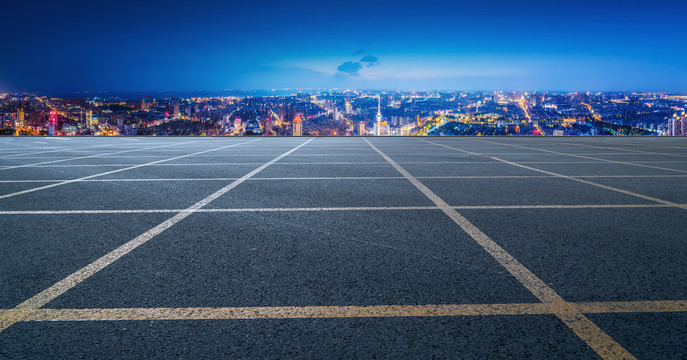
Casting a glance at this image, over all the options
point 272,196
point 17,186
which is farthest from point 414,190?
point 17,186

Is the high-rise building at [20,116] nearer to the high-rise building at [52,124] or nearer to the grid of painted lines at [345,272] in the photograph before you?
the high-rise building at [52,124]

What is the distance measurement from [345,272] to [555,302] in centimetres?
151

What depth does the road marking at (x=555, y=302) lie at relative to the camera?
7.04 ft

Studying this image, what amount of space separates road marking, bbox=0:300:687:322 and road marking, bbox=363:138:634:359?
0.08 meters

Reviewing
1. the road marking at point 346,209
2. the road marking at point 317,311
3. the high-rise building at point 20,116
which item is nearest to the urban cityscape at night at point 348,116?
the high-rise building at point 20,116

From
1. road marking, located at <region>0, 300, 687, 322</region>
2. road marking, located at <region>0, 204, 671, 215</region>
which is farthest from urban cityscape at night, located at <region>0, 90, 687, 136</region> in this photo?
road marking, located at <region>0, 300, 687, 322</region>

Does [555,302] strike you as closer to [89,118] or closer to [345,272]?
[345,272]

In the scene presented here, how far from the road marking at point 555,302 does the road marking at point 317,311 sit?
0.27ft

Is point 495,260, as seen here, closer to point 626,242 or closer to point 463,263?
point 463,263

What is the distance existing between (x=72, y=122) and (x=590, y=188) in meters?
32.4

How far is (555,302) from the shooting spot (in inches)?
106

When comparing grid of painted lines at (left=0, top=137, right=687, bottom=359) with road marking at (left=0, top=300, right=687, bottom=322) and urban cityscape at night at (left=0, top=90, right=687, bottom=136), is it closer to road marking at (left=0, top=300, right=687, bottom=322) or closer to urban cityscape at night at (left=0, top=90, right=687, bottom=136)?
road marking at (left=0, top=300, right=687, bottom=322)

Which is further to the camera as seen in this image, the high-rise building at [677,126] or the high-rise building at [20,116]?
the high-rise building at [20,116]

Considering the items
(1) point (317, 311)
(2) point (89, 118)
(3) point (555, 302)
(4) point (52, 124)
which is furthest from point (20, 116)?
(3) point (555, 302)
